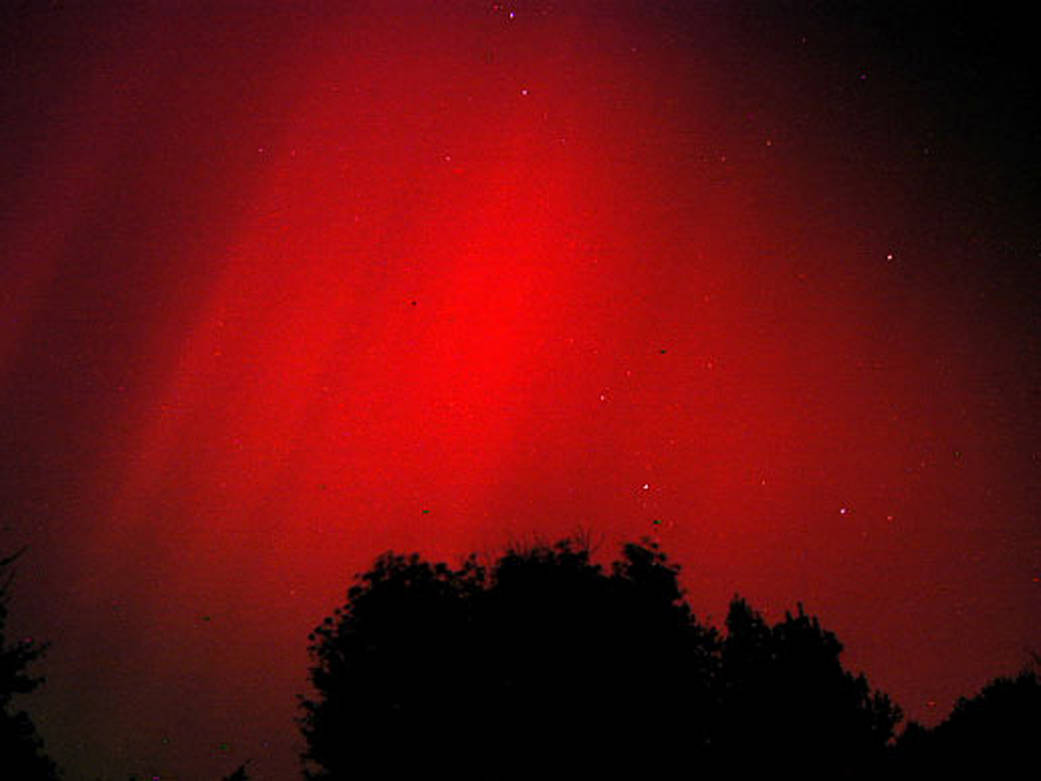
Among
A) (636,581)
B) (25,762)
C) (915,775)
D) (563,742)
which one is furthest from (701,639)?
(25,762)

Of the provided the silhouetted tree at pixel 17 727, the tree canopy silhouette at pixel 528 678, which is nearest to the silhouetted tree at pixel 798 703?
the tree canopy silhouette at pixel 528 678

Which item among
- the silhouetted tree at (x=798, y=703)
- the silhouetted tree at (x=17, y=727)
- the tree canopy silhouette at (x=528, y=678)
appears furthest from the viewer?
the silhouetted tree at (x=798, y=703)

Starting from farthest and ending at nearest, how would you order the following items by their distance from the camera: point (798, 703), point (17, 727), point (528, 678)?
point (798, 703), point (528, 678), point (17, 727)

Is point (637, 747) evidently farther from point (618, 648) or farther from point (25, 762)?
point (25, 762)

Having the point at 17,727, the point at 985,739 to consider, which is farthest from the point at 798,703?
the point at 17,727

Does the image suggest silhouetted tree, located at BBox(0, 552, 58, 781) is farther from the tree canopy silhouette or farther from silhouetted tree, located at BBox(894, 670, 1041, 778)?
silhouetted tree, located at BBox(894, 670, 1041, 778)

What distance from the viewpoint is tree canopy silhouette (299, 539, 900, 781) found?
19750mm

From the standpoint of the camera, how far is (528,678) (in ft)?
66.9

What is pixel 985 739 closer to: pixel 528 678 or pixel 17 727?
pixel 528 678

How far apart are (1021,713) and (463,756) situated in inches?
676

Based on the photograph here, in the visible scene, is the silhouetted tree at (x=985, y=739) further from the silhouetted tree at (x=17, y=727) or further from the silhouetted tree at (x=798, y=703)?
the silhouetted tree at (x=17, y=727)

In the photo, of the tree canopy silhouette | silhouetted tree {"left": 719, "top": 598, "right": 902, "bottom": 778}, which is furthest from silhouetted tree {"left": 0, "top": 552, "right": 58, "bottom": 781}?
silhouetted tree {"left": 719, "top": 598, "right": 902, "bottom": 778}

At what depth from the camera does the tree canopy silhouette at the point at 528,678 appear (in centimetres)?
1975

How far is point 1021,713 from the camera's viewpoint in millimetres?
21828
